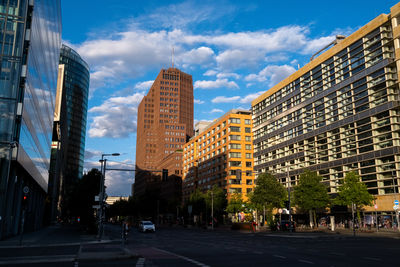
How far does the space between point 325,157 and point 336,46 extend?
22093 mm

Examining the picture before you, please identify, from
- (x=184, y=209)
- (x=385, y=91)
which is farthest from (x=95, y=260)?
(x=184, y=209)

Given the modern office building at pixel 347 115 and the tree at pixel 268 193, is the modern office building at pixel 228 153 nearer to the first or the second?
the modern office building at pixel 347 115

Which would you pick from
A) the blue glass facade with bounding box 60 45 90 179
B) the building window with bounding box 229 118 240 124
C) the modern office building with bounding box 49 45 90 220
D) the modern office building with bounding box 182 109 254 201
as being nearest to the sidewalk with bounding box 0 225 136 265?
the modern office building with bounding box 182 109 254 201

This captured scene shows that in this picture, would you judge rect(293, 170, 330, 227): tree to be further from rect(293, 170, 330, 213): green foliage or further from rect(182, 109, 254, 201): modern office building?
rect(182, 109, 254, 201): modern office building

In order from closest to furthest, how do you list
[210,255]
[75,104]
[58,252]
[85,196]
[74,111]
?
[210,255], [58,252], [85,196], [75,104], [74,111]

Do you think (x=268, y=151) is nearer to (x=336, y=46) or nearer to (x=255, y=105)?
(x=255, y=105)

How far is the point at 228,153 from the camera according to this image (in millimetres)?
112438

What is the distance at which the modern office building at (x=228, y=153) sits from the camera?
362 ft

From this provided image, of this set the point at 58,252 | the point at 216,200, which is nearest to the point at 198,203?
the point at 216,200

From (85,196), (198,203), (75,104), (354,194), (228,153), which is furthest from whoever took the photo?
(75,104)

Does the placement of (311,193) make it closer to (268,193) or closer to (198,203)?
(268,193)

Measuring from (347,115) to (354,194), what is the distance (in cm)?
1927

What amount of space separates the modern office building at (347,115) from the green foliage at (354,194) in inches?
173

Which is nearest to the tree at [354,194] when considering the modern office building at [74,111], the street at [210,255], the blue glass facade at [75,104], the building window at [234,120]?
the street at [210,255]
